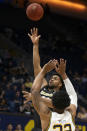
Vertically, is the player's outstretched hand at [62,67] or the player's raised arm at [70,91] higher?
the player's outstretched hand at [62,67]

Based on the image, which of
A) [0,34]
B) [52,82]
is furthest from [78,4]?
[52,82]

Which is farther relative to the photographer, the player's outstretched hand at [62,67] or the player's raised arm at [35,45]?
the player's raised arm at [35,45]

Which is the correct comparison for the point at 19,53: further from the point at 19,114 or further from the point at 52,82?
the point at 52,82

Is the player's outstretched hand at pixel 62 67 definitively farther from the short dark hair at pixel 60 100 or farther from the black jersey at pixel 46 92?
the short dark hair at pixel 60 100

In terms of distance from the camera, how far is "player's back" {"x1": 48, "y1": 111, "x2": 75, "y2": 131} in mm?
4172

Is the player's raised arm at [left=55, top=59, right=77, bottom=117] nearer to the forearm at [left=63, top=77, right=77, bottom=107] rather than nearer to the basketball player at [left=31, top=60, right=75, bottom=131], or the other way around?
the forearm at [left=63, top=77, right=77, bottom=107]

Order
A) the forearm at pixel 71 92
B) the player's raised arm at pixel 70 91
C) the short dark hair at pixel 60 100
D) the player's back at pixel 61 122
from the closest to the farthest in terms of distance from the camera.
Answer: the short dark hair at pixel 60 100
the player's back at pixel 61 122
the player's raised arm at pixel 70 91
the forearm at pixel 71 92

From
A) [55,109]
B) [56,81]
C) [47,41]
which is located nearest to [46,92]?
[56,81]

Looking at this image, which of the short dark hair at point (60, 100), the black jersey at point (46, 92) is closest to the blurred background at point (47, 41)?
the black jersey at point (46, 92)

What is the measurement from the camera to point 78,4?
65.2 feet

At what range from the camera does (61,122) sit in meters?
4.20

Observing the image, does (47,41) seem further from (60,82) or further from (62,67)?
(62,67)

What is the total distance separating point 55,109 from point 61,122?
17 cm

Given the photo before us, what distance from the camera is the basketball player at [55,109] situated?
4070 mm
